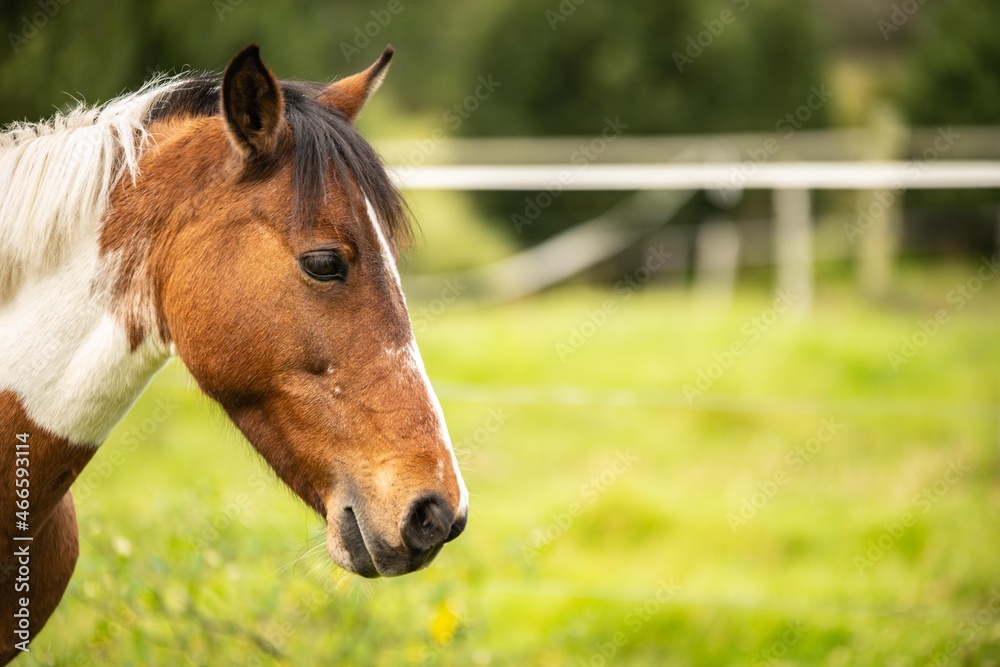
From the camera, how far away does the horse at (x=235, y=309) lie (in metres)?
1.75

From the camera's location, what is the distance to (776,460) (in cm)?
506

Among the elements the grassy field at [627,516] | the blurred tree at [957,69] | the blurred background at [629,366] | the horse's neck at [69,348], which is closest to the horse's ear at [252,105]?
the horse's neck at [69,348]

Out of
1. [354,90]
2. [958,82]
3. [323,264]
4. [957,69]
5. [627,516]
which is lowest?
[627,516]

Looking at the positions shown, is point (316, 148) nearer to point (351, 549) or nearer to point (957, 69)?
point (351, 549)

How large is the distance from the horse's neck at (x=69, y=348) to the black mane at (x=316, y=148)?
0.40m

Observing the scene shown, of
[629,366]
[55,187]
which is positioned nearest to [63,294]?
[55,187]

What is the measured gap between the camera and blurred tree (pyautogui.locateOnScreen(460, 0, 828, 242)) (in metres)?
10.2

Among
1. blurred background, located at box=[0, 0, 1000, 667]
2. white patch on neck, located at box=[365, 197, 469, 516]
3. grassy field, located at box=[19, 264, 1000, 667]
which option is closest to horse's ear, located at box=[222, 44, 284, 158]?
white patch on neck, located at box=[365, 197, 469, 516]

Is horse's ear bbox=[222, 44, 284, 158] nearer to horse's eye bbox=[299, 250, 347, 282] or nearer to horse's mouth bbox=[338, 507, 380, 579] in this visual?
horse's eye bbox=[299, 250, 347, 282]

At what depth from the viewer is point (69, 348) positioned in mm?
1855

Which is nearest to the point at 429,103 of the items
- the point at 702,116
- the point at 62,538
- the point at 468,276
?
the point at 468,276

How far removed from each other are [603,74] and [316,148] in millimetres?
8838

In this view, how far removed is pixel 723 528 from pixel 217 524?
2622 millimetres

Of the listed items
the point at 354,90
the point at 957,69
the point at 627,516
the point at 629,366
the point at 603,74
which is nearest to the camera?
the point at 354,90
